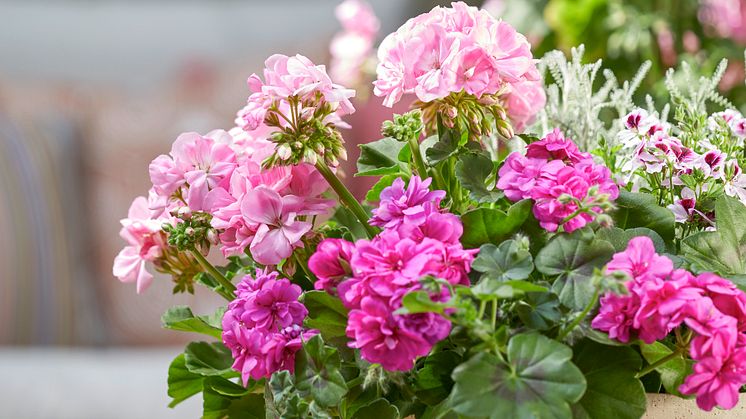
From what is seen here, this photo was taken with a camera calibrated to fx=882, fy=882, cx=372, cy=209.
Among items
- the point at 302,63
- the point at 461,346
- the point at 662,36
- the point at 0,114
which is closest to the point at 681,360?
the point at 461,346

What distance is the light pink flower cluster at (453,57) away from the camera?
Answer: 448 mm

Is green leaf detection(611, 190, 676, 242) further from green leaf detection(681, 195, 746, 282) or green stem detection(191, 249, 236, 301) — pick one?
green stem detection(191, 249, 236, 301)

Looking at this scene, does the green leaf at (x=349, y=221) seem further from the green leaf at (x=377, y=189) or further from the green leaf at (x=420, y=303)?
the green leaf at (x=420, y=303)

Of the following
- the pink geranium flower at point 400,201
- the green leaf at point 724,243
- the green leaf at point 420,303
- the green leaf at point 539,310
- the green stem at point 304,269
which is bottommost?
Result: the green leaf at point 724,243

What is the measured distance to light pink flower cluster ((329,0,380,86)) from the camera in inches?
54.2

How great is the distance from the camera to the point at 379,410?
1.37 ft

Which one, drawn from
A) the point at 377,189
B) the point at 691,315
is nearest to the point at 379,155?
the point at 377,189

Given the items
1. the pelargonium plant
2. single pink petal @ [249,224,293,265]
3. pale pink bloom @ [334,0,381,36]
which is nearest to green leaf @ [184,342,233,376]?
the pelargonium plant

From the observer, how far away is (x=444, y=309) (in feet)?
1.18

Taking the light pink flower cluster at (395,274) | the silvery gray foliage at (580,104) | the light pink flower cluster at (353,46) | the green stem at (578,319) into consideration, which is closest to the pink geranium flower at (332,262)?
the light pink flower cluster at (395,274)

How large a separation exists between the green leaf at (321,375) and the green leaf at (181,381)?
157 millimetres

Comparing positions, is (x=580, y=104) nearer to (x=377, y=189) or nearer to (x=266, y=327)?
(x=377, y=189)

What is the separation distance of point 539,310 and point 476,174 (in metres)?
0.10

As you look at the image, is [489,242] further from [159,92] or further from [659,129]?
[159,92]
